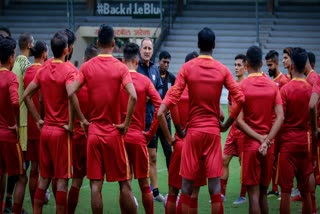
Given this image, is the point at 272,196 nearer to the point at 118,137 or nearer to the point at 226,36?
the point at 118,137

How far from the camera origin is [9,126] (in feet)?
35.1

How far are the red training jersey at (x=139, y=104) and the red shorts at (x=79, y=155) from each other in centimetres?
58

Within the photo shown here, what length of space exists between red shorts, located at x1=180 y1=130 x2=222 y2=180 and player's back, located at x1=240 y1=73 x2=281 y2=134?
27.4 inches

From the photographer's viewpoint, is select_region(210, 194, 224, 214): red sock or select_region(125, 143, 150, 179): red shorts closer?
select_region(210, 194, 224, 214): red sock

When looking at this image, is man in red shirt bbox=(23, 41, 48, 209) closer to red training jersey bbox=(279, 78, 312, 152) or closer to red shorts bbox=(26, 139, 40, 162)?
red shorts bbox=(26, 139, 40, 162)

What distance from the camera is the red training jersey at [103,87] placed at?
954 centimetres

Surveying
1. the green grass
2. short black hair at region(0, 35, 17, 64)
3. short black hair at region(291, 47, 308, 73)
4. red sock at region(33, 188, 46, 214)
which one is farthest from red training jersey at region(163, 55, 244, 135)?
the green grass

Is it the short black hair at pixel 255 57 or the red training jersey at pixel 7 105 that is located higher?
the short black hair at pixel 255 57

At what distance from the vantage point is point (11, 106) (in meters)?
10.7

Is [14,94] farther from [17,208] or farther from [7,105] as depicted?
[17,208]

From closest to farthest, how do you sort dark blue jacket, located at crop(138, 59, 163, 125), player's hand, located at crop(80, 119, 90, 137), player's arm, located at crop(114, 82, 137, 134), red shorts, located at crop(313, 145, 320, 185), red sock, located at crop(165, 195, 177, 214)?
player's arm, located at crop(114, 82, 137, 134)
player's hand, located at crop(80, 119, 90, 137)
red sock, located at crop(165, 195, 177, 214)
red shorts, located at crop(313, 145, 320, 185)
dark blue jacket, located at crop(138, 59, 163, 125)

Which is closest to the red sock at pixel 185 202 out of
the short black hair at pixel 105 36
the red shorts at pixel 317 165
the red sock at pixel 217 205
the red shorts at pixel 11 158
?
the red sock at pixel 217 205

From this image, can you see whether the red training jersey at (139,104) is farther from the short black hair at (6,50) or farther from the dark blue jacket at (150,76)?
the dark blue jacket at (150,76)

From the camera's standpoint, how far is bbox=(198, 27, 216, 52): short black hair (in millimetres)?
9383
